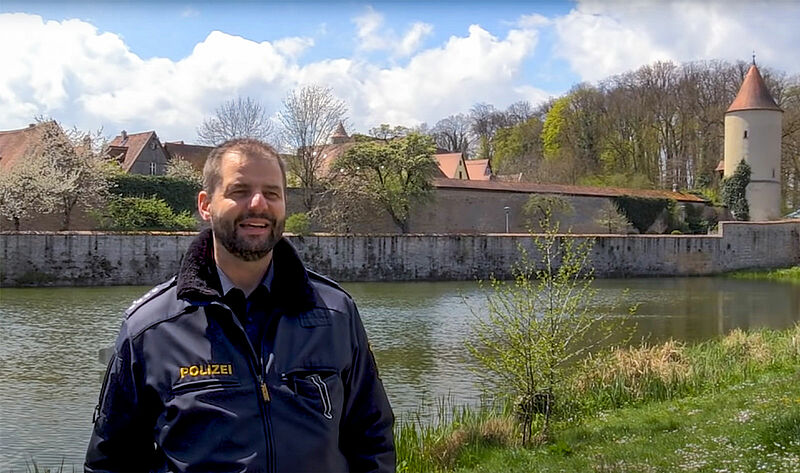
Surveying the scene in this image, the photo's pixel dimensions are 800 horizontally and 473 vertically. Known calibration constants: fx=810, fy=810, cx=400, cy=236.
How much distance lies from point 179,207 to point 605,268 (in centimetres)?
1488

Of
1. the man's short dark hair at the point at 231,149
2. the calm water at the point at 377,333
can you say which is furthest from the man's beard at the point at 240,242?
the calm water at the point at 377,333

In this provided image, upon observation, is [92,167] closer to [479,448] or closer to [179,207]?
[179,207]

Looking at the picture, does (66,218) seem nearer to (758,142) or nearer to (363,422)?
(363,422)

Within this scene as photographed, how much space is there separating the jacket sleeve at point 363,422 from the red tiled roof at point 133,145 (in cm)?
3433

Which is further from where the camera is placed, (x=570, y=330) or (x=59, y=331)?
(x=59, y=331)

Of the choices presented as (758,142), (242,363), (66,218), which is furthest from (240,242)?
(758,142)

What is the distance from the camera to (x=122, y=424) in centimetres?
172

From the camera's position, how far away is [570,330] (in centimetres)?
648

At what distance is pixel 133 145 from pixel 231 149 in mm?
35935

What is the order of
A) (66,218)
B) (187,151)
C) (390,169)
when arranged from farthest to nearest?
(187,151) < (390,169) < (66,218)

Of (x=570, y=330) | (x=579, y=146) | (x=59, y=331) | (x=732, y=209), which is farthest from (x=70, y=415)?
(x=579, y=146)

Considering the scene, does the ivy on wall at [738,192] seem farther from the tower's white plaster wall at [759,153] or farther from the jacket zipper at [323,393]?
the jacket zipper at [323,393]

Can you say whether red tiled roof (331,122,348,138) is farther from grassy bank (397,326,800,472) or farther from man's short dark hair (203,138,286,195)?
man's short dark hair (203,138,286,195)

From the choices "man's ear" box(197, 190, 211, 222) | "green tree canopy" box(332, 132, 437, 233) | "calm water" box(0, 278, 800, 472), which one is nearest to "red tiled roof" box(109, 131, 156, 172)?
"green tree canopy" box(332, 132, 437, 233)
